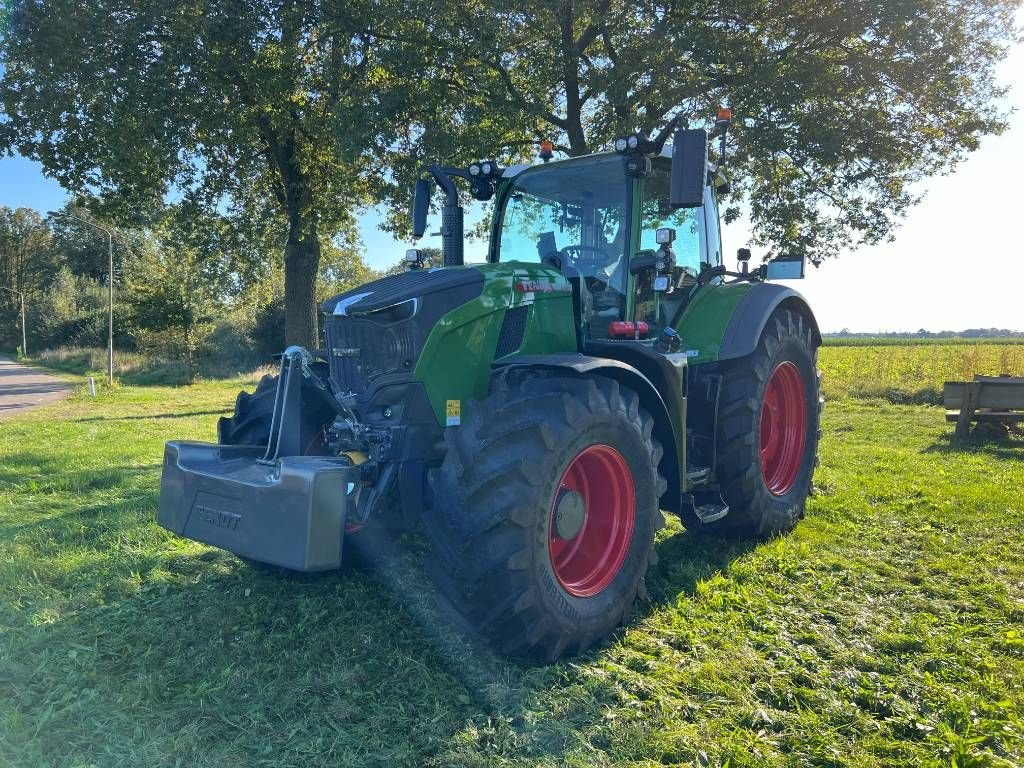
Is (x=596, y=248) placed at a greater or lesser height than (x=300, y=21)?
lesser

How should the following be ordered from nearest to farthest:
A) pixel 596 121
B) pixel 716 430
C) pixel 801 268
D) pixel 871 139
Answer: pixel 716 430 → pixel 801 268 → pixel 871 139 → pixel 596 121

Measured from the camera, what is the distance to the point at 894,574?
442 cm

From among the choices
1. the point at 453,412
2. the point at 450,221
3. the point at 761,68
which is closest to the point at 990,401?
the point at 761,68

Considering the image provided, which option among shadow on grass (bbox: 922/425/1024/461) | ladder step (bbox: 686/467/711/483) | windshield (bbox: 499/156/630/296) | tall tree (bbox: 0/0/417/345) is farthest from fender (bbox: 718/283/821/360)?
tall tree (bbox: 0/0/417/345)

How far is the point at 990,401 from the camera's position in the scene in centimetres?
970

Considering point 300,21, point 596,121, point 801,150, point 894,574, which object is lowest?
point 894,574

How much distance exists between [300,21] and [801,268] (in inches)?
354

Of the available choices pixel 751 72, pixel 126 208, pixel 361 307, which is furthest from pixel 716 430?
pixel 126 208

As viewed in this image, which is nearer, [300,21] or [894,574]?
[894,574]

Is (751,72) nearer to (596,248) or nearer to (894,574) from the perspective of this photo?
(596,248)

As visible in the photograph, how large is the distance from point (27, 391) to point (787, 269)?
938 inches

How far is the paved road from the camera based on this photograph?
17.5 meters

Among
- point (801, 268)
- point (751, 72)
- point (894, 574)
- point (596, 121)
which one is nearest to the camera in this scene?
point (894, 574)

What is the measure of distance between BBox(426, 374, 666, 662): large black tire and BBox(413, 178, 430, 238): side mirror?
6.51 ft
